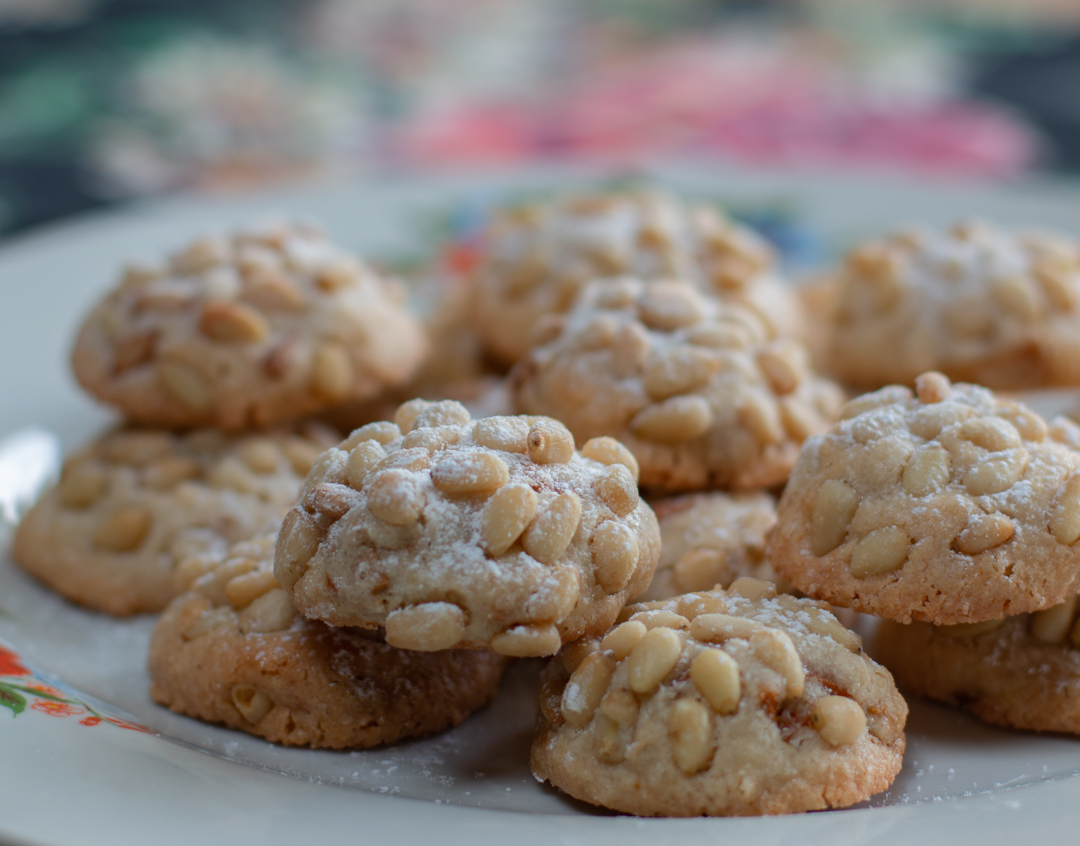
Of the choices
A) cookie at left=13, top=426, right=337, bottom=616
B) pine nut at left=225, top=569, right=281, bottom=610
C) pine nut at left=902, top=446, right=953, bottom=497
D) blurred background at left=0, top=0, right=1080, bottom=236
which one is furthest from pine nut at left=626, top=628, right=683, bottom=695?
blurred background at left=0, top=0, right=1080, bottom=236

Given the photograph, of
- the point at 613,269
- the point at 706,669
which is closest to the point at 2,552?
the point at 613,269

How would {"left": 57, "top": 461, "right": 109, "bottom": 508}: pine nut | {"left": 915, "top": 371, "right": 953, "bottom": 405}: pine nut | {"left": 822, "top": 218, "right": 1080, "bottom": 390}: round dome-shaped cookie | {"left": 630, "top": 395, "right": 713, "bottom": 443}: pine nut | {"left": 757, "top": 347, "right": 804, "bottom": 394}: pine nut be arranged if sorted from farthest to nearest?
{"left": 822, "top": 218, "right": 1080, "bottom": 390}: round dome-shaped cookie, {"left": 57, "top": 461, "right": 109, "bottom": 508}: pine nut, {"left": 757, "top": 347, "right": 804, "bottom": 394}: pine nut, {"left": 630, "top": 395, "right": 713, "bottom": 443}: pine nut, {"left": 915, "top": 371, "right": 953, "bottom": 405}: pine nut

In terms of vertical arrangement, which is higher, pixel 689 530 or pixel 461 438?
pixel 461 438

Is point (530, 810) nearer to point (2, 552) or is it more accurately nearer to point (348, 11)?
point (2, 552)

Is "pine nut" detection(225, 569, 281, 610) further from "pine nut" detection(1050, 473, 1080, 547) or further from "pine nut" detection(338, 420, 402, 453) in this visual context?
"pine nut" detection(1050, 473, 1080, 547)

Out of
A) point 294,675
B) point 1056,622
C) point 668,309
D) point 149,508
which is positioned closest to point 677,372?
point 668,309

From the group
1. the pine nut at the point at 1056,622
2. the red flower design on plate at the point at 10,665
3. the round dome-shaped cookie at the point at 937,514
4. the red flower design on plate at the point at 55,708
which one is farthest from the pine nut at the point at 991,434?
the red flower design on plate at the point at 10,665

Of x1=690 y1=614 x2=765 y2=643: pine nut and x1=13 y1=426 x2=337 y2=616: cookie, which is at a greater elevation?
x1=690 y1=614 x2=765 y2=643: pine nut
